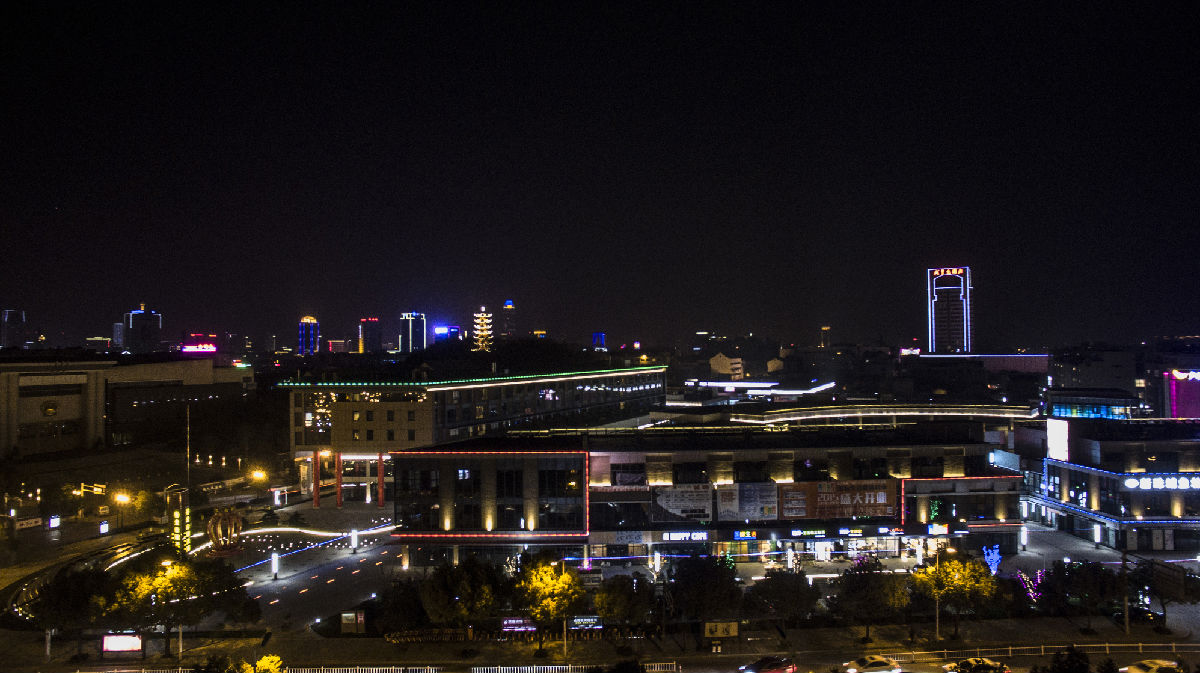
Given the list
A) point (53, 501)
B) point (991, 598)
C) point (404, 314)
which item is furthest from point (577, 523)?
point (404, 314)

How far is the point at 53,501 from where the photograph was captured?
3341 cm

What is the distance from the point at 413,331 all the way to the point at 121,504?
128 metres

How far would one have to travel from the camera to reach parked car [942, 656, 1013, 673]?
15.4m

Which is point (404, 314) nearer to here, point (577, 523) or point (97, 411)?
point (97, 411)

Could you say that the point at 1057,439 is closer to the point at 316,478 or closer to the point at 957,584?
the point at 957,584

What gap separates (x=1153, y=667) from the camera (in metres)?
15.4

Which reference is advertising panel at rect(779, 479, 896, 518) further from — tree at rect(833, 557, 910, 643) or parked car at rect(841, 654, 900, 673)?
parked car at rect(841, 654, 900, 673)

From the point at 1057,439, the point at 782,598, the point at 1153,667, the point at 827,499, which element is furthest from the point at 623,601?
the point at 1057,439

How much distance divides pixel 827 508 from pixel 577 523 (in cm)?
763

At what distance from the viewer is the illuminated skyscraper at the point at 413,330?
522 ft

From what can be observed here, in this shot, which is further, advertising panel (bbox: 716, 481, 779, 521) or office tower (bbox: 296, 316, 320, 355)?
office tower (bbox: 296, 316, 320, 355)

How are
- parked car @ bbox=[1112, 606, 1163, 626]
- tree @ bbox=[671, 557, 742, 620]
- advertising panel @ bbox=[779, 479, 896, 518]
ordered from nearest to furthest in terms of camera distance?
tree @ bbox=[671, 557, 742, 620], parked car @ bbox=[1112, 606, 1163, 626], advertising panel @ bbox=[779, 479, 896, 518]

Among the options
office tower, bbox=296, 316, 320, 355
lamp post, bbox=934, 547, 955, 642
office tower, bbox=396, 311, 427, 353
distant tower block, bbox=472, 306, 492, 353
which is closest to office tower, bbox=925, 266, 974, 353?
distant tower block, bbox=472, 306, 492, 353

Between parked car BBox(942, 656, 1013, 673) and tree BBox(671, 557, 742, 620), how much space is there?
4.59 meters
